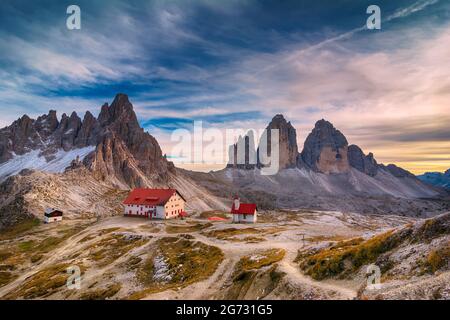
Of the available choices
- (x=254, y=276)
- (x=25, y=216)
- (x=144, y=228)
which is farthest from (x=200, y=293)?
(x=25, y=216)

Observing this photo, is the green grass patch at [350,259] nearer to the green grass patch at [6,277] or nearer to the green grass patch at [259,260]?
the green grass patch at [259,260]

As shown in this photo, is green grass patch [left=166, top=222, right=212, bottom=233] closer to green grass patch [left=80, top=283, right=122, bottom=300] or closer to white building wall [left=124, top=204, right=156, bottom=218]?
white building wall [left=124, top=204, right=156, bottom=218]

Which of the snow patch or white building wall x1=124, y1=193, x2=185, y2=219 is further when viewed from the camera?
white building wall x1=124, y1=193, x2=185, y2=219

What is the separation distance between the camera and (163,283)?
53.8 meters

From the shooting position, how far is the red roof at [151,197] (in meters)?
133

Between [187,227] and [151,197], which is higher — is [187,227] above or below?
below

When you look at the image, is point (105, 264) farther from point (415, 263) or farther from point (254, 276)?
point (415, 263)

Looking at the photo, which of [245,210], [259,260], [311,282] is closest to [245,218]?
[245,210]

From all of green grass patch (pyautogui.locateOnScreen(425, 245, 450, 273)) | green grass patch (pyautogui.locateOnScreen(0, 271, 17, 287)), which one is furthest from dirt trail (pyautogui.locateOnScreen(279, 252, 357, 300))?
green grass patch (pyautogui.locateOnScreen(0, 271, 17, 287))

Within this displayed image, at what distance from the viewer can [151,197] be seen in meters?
137

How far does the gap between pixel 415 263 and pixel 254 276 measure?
20.1 metres

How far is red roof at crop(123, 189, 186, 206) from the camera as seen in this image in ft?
436

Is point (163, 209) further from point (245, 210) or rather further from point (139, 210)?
point (245, 210)

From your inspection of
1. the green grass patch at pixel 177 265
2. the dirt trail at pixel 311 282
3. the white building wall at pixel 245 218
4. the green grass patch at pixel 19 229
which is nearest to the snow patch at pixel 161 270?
the green grass patch at pixel 177 265
